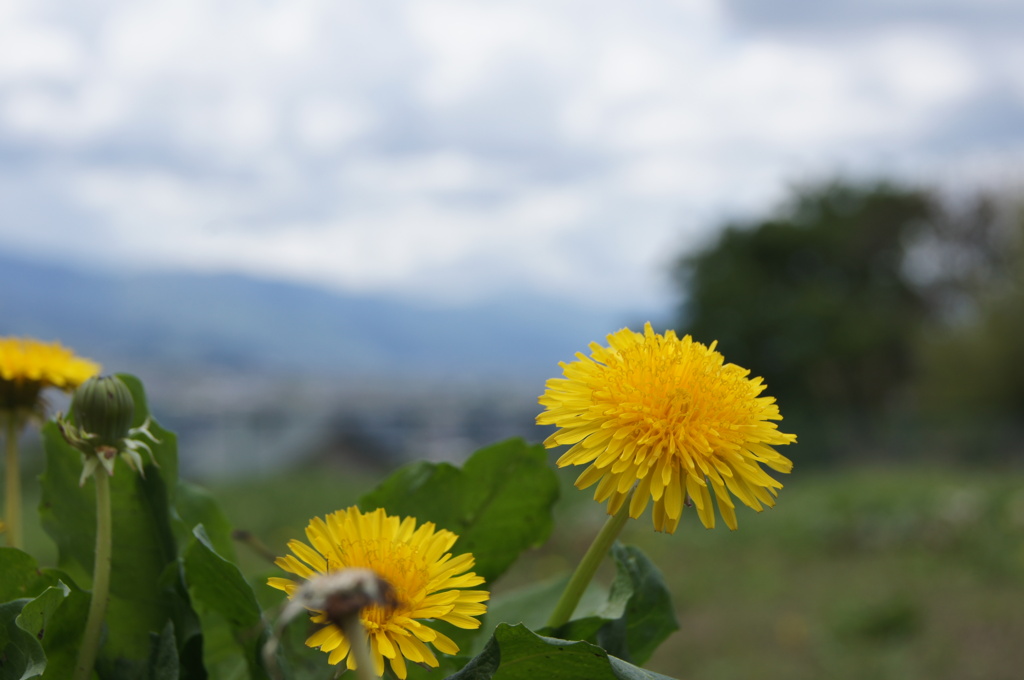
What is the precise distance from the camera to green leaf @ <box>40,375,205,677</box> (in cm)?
66

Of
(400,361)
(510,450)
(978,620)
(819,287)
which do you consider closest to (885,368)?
(819,287)

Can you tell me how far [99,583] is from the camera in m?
0.51

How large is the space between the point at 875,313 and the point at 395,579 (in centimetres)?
2100

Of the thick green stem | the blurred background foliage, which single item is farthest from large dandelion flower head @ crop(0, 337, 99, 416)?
the blurred background foliage

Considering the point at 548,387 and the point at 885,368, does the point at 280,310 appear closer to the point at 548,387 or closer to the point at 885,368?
the point at 885,368

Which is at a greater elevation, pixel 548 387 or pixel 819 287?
pixel 819 287

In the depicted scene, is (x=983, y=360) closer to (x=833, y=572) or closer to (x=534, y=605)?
(x=833, y=572)

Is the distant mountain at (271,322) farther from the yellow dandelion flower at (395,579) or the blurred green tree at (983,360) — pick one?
the yellow dandelion flower at (395,579)

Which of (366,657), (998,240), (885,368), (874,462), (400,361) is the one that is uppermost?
(400,361)

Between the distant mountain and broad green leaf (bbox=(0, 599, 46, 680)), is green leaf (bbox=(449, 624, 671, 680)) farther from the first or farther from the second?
the distant mountain

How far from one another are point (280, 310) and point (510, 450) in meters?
154

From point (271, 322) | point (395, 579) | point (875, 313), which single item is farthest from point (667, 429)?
point (271, 322)

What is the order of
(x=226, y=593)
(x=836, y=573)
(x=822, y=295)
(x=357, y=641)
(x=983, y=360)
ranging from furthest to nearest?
(x=822, y=295) < (x=983, y=360) < (x=836, y=573) < (x=226, y=593) < (x=357, y=641)

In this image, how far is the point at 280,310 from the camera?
149250mm
